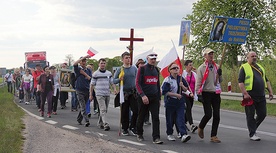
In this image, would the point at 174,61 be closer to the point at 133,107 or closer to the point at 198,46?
the point at 133,107

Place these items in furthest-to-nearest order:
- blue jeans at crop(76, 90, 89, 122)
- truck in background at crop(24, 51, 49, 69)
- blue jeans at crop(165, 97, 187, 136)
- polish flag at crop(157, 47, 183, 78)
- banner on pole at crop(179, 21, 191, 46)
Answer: truck in background at crop(24, 51, 49, 69) → blue jeans at crop(76, 90, 89, 122) → banner on pole at crop(179, 21, 191, 46) → polish flag at crop(157, 47, 183, 78) → blue jeans at crop(165, 97, 187, 136)

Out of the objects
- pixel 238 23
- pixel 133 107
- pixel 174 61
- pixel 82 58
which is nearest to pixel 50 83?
pixel 82 58

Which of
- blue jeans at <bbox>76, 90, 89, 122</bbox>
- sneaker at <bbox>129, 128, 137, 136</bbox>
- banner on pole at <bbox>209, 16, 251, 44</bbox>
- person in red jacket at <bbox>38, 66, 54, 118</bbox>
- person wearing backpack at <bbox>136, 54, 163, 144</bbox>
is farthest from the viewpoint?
person in red jacket at <bbox>38, 66, 54, 118</bbox>

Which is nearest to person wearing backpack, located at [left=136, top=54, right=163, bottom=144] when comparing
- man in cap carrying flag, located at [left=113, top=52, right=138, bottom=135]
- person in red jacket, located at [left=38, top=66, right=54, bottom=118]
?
man in cap carrying flag, located at [left=113, top=52, right=138, bottom=135]

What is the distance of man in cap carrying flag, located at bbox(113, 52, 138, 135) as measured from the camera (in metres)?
10.8

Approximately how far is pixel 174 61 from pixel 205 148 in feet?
7.01

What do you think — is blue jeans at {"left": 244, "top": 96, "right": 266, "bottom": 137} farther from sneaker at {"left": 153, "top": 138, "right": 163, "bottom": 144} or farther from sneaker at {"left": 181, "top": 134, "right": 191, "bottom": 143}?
sneaker at {"left": 153, "top": 138, "right": 163, "bottom": 144}

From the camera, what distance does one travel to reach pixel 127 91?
1096 cm

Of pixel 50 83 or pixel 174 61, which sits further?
pixel 50 83

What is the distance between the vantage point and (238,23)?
401 inches

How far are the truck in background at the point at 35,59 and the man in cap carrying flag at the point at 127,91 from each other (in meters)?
30.0

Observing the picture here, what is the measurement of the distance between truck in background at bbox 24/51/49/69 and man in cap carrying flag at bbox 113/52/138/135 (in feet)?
98.3

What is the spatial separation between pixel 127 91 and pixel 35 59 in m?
30.9

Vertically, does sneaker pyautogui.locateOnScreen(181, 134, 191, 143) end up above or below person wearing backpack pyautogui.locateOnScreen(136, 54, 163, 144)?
below
